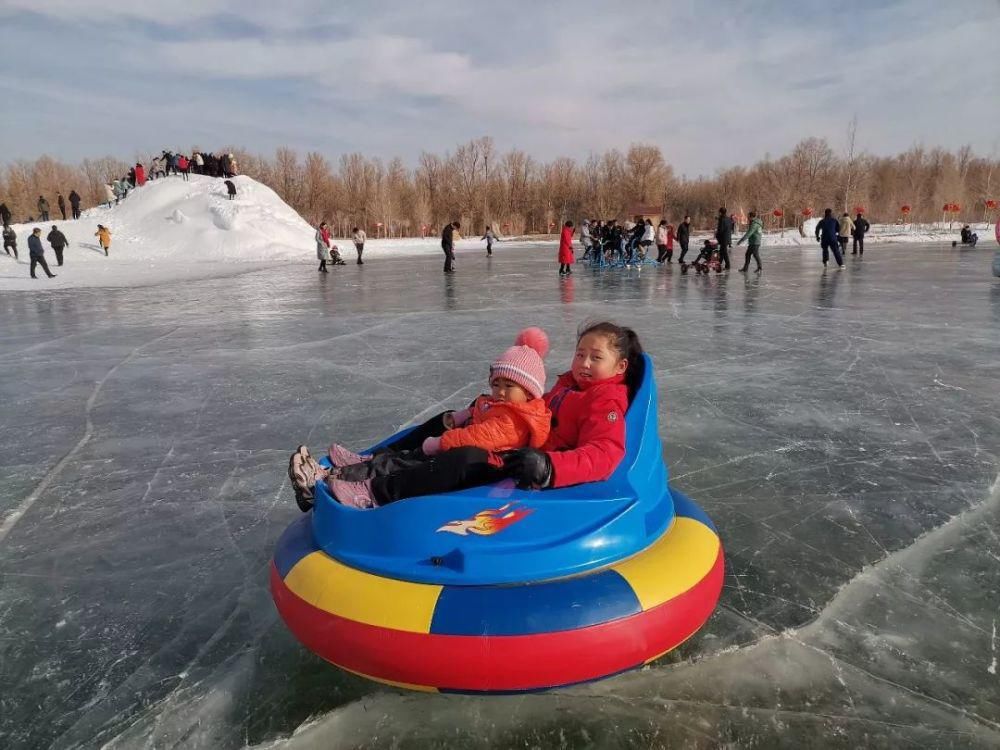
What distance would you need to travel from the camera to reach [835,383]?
5070mm

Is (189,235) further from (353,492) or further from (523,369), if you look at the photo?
(523,369)

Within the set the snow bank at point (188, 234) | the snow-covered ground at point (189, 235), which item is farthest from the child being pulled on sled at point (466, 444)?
the snow bank at point (188, 234)

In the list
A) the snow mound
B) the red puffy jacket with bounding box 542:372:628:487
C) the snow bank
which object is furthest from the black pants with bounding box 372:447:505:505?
the snow mound

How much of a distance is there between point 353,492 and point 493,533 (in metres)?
0.58

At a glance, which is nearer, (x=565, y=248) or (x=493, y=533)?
(x=493, y=533)

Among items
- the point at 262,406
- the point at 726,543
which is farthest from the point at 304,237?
the point at 726,543

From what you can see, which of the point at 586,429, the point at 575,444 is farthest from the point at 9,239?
the point at 586,429

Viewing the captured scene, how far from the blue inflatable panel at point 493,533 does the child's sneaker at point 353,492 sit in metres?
0.08

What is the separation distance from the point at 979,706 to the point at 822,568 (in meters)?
0.74

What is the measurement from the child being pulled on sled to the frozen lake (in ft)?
1.65

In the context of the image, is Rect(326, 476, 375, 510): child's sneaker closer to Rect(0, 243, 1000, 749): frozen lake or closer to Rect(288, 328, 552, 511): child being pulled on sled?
Rect(288, 328, 552, 511): child being pulled on sled

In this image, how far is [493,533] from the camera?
76.7 inches

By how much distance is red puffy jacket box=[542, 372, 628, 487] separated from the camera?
2.15 m

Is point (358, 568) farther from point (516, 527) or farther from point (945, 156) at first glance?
point (945, 156)
